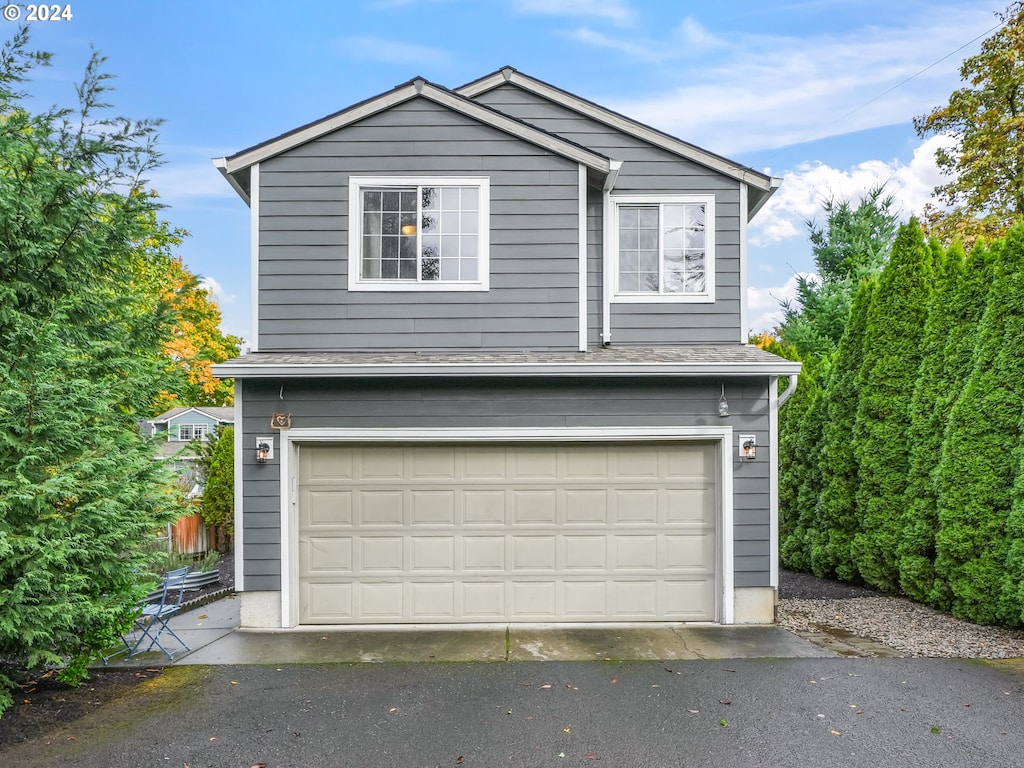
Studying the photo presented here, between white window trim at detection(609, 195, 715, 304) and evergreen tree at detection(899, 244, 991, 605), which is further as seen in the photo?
white window trim at detection(609, 195, 715, 304)

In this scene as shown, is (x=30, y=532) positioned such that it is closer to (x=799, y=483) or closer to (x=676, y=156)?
(x=676, y=156)

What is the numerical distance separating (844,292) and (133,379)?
13.2 m

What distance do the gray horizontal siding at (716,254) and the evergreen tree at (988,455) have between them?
246cm

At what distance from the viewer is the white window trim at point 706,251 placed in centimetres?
727

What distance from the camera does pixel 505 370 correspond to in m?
6.39

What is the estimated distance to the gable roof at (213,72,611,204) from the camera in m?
6.86

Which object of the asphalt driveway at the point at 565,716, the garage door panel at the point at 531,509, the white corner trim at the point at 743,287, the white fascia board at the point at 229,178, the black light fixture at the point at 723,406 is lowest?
the asphalt driveway at the point at 565,716

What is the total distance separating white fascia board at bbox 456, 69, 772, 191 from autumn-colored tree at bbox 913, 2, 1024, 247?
9.65 meters

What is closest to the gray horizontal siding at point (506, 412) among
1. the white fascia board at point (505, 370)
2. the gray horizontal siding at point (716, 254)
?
the white fascia board at point (505, 370)

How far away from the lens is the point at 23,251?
15.8 feet

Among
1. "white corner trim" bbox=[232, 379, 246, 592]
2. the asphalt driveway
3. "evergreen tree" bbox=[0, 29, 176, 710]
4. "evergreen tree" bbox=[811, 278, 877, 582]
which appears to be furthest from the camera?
"evergreen tree" bbox=[811, 278, 877, 582]

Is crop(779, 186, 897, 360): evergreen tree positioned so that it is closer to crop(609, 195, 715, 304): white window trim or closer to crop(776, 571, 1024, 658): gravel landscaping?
crop(776, 571, 1024, 658): gravel landscaping

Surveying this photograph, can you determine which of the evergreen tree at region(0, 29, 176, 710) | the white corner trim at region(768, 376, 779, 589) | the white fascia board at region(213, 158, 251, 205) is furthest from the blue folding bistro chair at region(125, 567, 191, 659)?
the white corner trim at region(768, 376, 779, 589)

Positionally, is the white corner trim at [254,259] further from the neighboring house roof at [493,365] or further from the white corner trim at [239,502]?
the white corner trim at [239,502]
